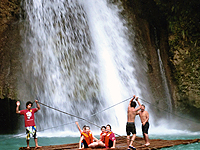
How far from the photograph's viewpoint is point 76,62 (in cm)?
1518

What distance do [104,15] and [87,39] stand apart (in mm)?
2347

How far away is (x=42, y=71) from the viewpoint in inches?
570

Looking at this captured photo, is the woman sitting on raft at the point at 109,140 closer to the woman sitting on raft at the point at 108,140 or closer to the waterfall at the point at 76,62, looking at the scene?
the woman sitting on raft at the point at 108,140

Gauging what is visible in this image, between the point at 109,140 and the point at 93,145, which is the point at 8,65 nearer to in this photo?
the point at 93,145

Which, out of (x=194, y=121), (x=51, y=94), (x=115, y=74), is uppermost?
(x=115, y=74)

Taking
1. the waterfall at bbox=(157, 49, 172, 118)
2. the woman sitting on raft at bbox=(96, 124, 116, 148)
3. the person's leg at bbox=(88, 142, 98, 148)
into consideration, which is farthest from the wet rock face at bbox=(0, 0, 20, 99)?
the waterfall at bbox=(157, 49, 172, 118)

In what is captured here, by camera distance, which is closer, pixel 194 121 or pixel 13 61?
pixel 13 61

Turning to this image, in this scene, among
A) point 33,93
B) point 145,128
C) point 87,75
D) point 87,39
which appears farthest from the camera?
point 87,39

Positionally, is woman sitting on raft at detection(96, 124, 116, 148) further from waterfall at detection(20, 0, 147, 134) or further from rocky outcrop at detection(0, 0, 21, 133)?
rocky outcrop at detection(0, 0, 21, 133)

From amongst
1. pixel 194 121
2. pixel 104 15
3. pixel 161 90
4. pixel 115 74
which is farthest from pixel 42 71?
pixel 194 121

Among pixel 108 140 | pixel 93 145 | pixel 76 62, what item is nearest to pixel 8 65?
pixel 76 62

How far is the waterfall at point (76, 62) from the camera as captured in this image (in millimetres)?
14188

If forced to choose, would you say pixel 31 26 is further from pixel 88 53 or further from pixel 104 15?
pixel 104 15

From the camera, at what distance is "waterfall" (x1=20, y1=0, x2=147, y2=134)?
14188 mm
